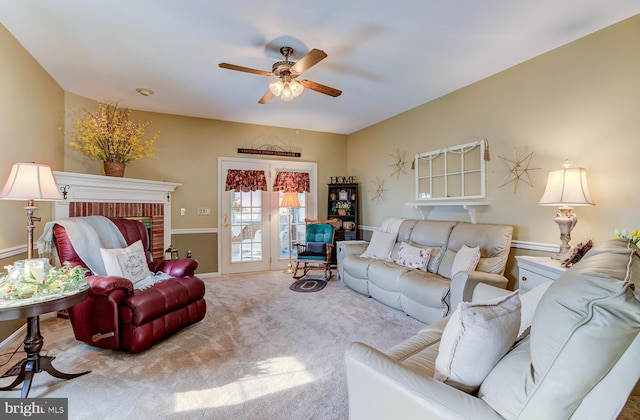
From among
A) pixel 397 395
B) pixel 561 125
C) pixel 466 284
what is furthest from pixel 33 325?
pixel 561 125

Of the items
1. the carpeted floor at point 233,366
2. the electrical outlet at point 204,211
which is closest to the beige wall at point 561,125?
the carpeted floor at point 233,366

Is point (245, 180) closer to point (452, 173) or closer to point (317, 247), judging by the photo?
point (317, 247)

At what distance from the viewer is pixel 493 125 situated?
11.1 ft

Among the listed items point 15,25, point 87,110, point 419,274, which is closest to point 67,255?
point 15,25

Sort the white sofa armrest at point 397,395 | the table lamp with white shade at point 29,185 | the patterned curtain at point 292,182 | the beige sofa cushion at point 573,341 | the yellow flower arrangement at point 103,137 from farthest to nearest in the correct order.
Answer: the patterned curtain at point 292,182
the yellow flower arrangement at point 103,137
the table lamp with white shade at point 29,185
the white sofa armrest at point 397,395
the beige sofa cushion at point 573,341

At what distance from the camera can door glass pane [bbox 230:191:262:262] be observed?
5.22 m

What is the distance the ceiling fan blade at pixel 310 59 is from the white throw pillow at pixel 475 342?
198 cm

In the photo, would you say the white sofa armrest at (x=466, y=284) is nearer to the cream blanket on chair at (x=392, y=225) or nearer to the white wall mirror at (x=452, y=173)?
the white wall mirror at (x=452, y=173)

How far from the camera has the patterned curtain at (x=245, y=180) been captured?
5141mm

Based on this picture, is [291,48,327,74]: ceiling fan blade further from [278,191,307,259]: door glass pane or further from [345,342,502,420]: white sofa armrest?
[278,191,307,259]: door glass pane

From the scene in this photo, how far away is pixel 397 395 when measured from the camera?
3.59ft

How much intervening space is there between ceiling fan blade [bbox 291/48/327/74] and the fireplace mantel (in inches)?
109

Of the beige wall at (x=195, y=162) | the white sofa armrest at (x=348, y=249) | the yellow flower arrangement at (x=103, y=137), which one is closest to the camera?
the yellow flower arrangement at (x=103, y=137)

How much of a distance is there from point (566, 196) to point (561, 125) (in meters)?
0.80
